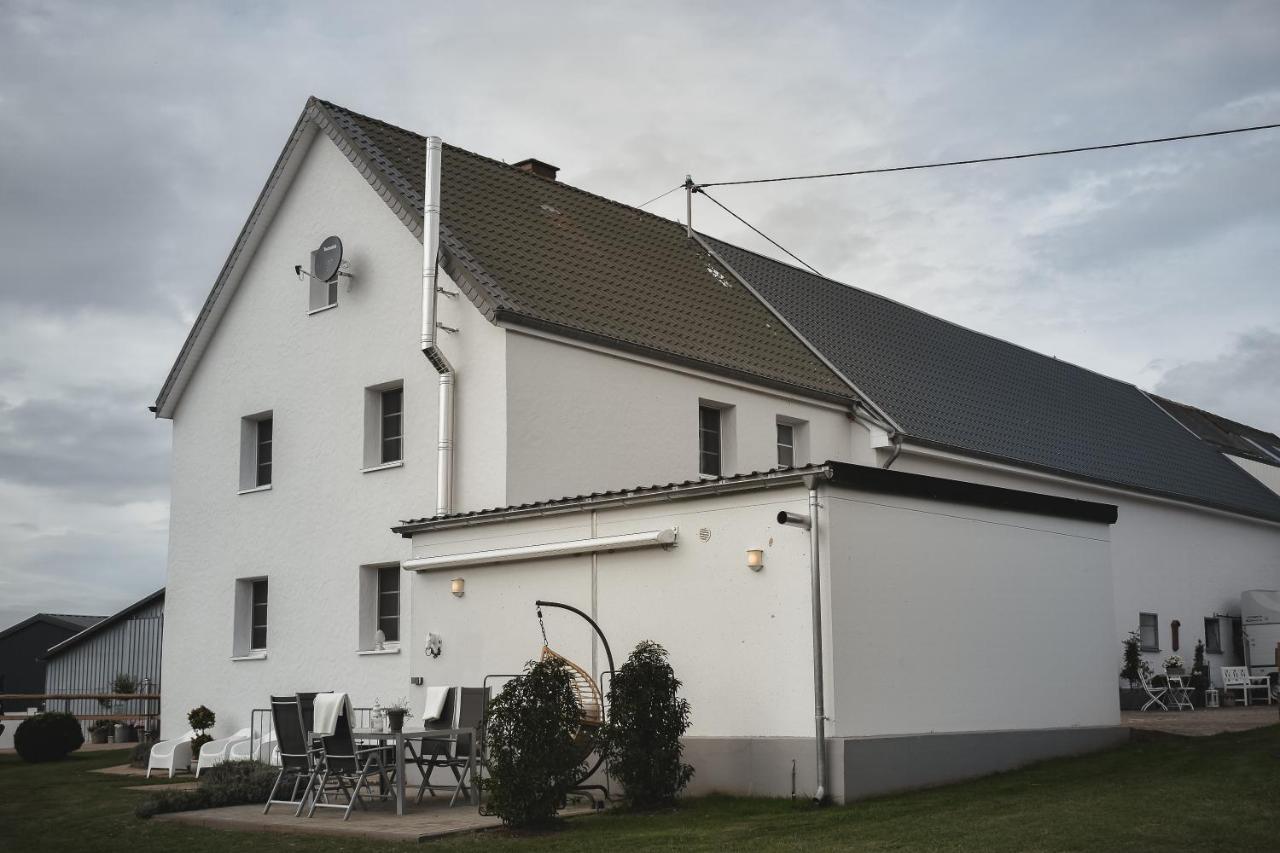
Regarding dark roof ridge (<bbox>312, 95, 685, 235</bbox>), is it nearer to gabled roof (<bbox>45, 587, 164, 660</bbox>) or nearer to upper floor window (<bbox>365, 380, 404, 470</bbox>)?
upper floor window (<bbox>365, 380, 404, 470</bbox>)

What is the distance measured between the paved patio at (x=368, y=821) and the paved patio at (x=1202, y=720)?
8763mm

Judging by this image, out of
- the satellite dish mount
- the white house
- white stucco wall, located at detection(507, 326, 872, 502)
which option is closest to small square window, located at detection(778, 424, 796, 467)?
the white house

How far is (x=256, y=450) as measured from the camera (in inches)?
853

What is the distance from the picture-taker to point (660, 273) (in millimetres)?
22391

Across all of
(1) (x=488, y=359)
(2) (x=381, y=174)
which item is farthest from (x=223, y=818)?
(2) (x=381, y=174)

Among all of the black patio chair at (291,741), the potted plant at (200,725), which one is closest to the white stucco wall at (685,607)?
the black patio chair at (291,741)

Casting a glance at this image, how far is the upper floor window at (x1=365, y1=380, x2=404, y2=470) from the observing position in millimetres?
19125

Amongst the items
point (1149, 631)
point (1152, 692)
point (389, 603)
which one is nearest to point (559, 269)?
point (389, 603)

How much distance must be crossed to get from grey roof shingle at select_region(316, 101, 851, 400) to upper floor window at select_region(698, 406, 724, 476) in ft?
2.77

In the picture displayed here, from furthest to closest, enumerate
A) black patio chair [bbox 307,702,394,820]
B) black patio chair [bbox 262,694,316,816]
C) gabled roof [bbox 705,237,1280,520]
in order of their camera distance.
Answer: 1. gabled roof [bbox 705,237,1280,520]
2. black patio chair [bbox 262,694,316,816]
3. black patio chair [bbox 307,702,394,820]

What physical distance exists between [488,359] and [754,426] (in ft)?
16.7

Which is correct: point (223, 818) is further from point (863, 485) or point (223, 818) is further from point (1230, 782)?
point (1230, 782)

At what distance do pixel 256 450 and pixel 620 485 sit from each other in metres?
6.99

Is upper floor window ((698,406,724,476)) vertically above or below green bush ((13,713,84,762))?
above
